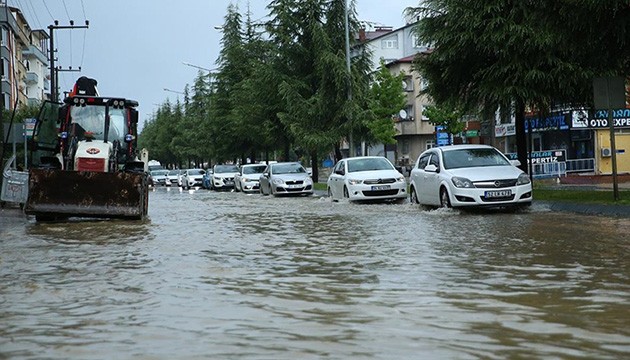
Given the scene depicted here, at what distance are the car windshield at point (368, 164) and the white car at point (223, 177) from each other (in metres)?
25.7

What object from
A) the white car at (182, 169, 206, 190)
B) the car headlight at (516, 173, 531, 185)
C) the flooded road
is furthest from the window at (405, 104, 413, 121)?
the flooded road

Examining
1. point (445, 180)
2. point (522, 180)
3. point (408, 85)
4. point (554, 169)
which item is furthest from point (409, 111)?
point (522, 180)

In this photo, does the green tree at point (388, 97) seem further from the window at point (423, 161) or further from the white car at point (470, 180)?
the white car at point (470, 180)

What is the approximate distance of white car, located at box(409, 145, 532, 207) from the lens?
2116 cm

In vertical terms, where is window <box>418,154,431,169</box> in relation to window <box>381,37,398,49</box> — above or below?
below

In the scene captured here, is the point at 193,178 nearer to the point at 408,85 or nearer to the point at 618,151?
the point at 408,85

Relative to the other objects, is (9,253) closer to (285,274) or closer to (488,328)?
(285,274)

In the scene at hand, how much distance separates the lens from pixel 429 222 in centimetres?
1831

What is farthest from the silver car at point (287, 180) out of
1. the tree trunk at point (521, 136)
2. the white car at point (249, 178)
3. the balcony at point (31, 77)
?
the balcony at point (31, 77)

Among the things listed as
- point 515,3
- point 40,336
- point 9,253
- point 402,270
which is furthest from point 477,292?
point 515,3

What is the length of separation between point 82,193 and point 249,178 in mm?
28513

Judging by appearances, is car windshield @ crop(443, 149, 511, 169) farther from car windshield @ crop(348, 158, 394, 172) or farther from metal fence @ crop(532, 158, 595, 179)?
metal fence @ crop(532, 158, 595, 179)

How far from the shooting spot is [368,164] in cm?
3025

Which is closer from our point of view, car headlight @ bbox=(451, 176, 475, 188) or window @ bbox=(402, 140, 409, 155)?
car headlight @ bbox=(451, 176, 475, 188)
